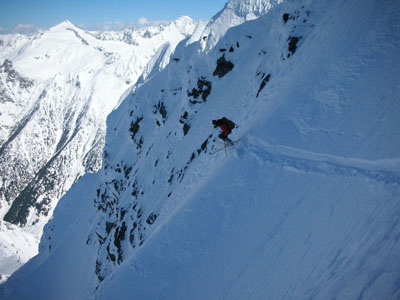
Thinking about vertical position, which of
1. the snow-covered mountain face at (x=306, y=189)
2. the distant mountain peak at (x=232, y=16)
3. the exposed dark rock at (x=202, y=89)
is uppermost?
the distant mountain peak at (x=232, y=16)

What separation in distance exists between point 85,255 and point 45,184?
192358 mm

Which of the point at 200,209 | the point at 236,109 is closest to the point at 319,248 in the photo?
the point at 200,209

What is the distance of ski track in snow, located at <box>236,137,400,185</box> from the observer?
264 inches

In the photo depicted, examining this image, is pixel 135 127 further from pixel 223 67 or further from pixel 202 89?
pixel 223 67

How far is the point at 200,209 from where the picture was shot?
10805mm

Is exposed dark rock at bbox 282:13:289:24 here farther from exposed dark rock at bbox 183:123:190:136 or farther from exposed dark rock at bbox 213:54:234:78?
exposed dark rock at bbox 183:123:190:136

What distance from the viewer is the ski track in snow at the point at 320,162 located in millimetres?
6695

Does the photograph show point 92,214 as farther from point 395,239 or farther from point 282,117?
point 395,239

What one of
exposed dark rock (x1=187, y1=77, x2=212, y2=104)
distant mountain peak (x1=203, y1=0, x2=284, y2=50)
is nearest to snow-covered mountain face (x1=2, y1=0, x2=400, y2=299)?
exposed dark rock (x1=187, y1=77, x2=212, y2=104)

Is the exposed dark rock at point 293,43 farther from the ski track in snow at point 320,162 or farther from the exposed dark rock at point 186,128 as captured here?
the exposed dark rock at point 186,128

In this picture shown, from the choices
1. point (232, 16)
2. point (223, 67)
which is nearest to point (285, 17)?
point (223, 67)

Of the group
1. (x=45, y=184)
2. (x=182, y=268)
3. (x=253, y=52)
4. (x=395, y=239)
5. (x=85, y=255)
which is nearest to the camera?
(x=395, y=239)

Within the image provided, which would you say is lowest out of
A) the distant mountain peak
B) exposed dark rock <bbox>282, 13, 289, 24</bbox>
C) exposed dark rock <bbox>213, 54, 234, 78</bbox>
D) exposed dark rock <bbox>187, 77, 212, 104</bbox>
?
exposed dark rock <bbox>187, 77, 212, 104</bbox>

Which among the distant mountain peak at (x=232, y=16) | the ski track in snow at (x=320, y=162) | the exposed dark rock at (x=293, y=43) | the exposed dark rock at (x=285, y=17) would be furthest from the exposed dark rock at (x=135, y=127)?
the ski track in snow at (x=320, y=162)
